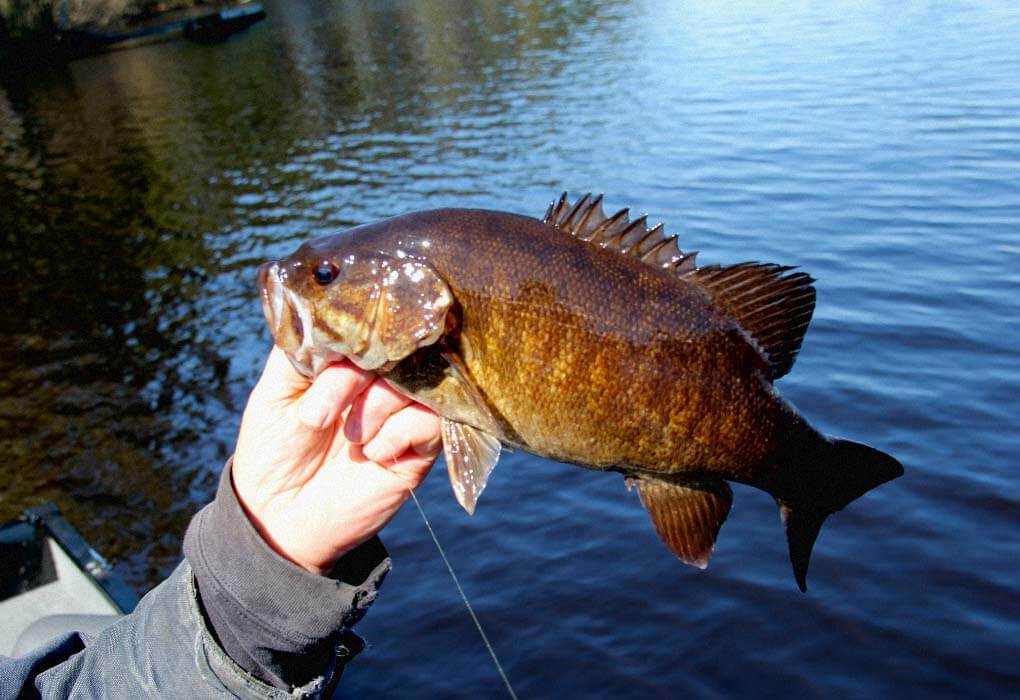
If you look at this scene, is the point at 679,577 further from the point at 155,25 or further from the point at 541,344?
the point at 155,25

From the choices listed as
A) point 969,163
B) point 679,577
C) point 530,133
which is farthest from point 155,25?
point 679,577

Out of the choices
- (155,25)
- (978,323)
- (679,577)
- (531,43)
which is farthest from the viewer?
(155,25)

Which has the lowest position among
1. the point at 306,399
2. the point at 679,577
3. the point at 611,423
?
the point at 679,577

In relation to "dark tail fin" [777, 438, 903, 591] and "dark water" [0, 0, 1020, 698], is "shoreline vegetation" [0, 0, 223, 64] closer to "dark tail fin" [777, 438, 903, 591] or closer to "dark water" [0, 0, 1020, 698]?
"dark water" [0, 0, 1020, 698]

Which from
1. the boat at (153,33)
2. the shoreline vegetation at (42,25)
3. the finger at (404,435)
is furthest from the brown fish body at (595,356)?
the shoreline vegetation at (42,25)

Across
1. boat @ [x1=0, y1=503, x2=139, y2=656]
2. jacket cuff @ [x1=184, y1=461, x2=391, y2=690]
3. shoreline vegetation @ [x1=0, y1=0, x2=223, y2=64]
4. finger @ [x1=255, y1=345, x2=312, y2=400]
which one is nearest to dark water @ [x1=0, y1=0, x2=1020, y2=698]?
boat @ [x1=0, y1=503, x2=139, y2=656]

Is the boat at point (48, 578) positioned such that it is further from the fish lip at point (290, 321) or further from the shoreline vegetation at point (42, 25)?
the shoreline vegetation at point (42, 25)
